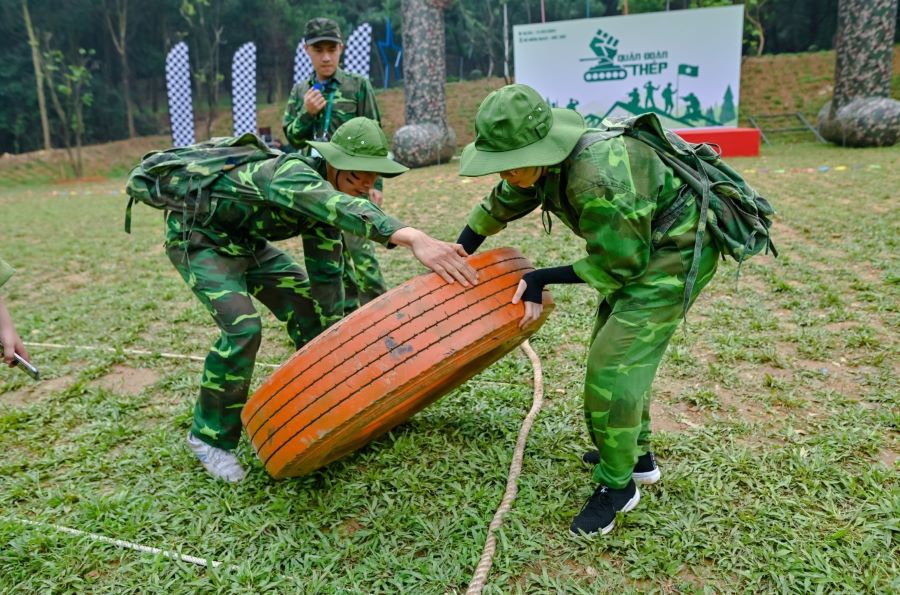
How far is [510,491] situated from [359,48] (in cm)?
1938

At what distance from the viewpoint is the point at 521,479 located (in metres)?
2.78

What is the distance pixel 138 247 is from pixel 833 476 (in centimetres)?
783

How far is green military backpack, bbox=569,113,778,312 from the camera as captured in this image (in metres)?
2.32

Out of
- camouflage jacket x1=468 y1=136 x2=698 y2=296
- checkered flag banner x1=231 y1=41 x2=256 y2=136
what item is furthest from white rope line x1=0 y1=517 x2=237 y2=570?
checkered flag banner x1=231 y1=41 x2=256 y2=136

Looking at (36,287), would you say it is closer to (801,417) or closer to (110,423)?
(110,423)

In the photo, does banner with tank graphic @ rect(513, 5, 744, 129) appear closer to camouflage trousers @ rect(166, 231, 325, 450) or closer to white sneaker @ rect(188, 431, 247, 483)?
camouflage trousers @ rect(166, 231, 325, 450)

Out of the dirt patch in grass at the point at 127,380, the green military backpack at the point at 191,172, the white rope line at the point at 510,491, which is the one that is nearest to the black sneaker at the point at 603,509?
the white rope line at the point at 510,491

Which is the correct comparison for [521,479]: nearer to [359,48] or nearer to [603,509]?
[603,509]

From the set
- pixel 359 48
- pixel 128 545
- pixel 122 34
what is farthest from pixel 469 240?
pixel 122 34

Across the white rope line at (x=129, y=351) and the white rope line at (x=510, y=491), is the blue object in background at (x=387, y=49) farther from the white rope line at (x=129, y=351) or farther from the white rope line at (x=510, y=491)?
the white rope line at (x=510, y=491)

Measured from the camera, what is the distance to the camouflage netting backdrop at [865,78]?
541 inches

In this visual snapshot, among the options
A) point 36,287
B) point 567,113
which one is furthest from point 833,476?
point 36,287

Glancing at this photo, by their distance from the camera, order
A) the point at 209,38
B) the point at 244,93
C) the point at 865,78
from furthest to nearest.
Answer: the point at 209,38
the point at 244,93
the point at 865,78

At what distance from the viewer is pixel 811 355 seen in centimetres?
381
